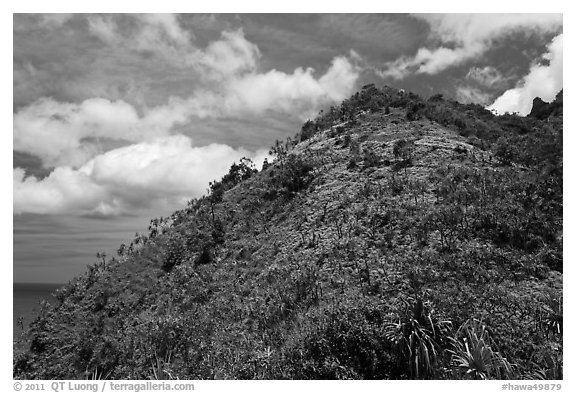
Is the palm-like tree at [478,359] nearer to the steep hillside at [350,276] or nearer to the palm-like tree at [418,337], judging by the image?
the steep hillside at [350,276]

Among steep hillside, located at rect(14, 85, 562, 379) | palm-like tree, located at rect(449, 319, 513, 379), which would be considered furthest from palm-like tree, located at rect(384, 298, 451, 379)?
palm-like tree, located at rect(449, 319, 513, 379)

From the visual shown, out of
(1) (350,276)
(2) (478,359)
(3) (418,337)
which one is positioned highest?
(1) (350,276)

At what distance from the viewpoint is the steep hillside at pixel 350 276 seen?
12000 millimetres

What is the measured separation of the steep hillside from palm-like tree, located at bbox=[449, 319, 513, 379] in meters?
0.04

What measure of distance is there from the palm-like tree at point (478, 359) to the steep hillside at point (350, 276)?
0.04 metres

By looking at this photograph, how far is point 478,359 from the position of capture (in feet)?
35.2

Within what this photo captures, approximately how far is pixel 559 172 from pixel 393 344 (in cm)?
1275

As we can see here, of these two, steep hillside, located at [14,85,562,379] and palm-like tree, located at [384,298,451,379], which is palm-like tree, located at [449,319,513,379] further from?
palm-like tree, located at [384,298,451,379]

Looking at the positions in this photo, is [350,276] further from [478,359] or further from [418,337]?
[478,359]

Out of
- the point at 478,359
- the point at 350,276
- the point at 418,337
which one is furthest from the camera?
the point at 350,276

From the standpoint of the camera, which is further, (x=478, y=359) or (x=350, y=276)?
(x=350, y=276)

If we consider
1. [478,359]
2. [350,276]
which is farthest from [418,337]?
[350,276]

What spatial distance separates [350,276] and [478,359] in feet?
17.4

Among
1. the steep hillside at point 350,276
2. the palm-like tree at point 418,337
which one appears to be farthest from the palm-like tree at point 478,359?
the palm-like tree at point 418,337
